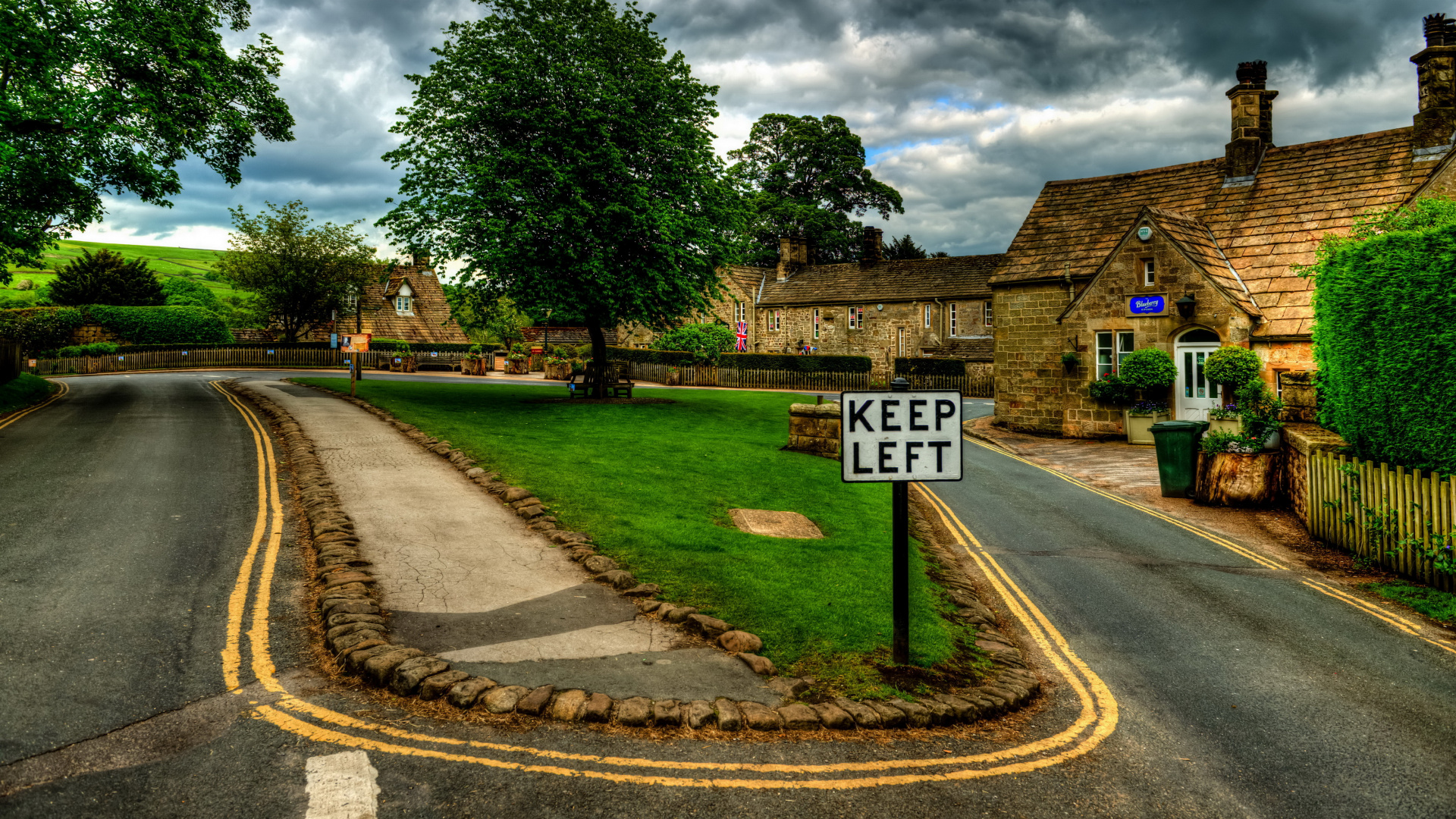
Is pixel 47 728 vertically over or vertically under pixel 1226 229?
under

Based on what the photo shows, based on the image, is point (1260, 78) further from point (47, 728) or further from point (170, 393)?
point (170, 393)

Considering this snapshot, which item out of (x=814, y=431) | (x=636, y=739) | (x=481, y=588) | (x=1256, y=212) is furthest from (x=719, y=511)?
(x=1256, y=212)

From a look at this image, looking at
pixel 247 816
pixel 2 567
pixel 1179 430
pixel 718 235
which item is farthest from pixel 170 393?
pixel 1179 430

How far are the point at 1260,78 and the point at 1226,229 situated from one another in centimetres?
565

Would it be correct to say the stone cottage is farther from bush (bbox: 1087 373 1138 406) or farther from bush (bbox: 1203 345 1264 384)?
bush (bbox: 1203 345 1264 384)

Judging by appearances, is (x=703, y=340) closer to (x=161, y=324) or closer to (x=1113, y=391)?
(x=1113, y=391)

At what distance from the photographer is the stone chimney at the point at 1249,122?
26.9 m

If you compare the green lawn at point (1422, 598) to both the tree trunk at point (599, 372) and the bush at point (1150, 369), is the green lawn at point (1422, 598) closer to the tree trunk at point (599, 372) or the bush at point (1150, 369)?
the bush at point (1150, 369)

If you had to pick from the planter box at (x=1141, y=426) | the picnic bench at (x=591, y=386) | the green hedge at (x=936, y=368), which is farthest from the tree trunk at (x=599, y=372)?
the green hedge at (x=936, y=368)

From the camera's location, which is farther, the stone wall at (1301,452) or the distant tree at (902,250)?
the distant tree at (902,250)

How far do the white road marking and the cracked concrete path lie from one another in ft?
4.42

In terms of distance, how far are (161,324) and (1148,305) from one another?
2258 inches

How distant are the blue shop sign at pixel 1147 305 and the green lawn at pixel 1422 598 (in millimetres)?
16354

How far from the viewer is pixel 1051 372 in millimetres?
27750
